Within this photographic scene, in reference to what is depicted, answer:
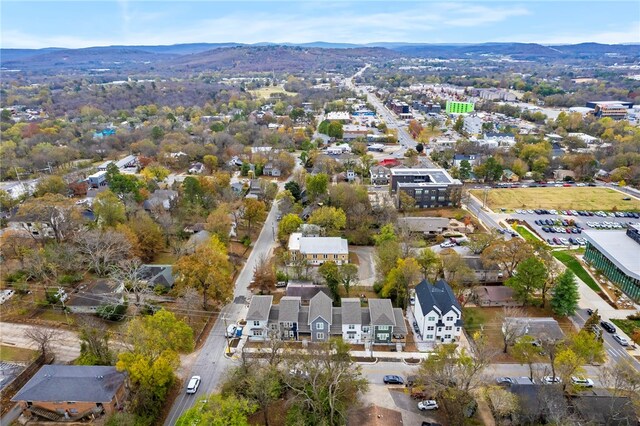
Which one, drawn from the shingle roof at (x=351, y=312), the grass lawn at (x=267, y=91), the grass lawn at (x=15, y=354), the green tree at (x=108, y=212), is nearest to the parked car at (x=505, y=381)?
the shingle roof at (x=351, y=312)

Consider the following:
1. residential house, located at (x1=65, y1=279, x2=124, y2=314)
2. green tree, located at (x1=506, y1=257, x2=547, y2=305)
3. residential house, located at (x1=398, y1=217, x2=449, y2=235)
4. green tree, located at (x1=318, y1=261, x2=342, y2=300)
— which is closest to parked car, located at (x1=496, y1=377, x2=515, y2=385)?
green tree, located at (x1=506, y1=257, x2=547, y2=305)

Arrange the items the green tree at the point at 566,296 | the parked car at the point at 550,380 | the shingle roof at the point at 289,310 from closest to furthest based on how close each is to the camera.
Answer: the parked car at the point at 550,380 → the shingle roof at the point at 289,310 → the green tree at the point at 566,296

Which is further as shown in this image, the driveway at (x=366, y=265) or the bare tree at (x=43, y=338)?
the driveway at (x=366, y=265)

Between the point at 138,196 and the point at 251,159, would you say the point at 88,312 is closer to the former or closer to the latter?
the point at 138,196

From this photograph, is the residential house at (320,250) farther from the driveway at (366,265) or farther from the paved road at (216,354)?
the paved road at (216,354)

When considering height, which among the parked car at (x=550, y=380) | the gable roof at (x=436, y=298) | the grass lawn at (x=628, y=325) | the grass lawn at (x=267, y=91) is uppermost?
the grass lawn at (x=267, y=91)

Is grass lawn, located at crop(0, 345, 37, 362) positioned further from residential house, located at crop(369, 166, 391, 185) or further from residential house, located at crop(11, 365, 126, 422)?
residential house, located at crop(369, 166, 391, 185)
